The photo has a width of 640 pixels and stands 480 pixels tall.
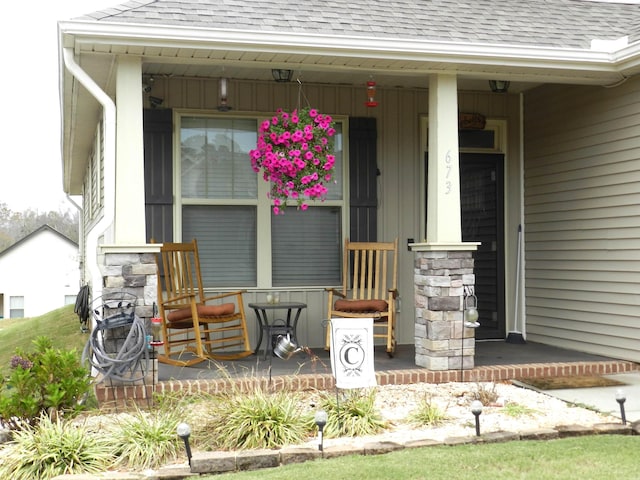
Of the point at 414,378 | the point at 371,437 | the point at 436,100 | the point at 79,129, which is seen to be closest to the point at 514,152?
the point at 436,100

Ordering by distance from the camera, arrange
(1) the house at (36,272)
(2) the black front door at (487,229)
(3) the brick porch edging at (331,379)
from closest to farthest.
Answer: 1. (3) the brick porch edging at (331,379)
2. (2) the black front door at (487,229)
3. (1) the house at (36,272)

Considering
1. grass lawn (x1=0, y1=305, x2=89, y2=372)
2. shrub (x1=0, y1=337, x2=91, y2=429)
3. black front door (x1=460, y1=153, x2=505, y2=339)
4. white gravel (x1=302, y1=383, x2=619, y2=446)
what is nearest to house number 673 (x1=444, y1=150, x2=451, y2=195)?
white gravel (x1=302, y1=383, x2=619, y2=446)

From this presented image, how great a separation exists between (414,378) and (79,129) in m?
4.89

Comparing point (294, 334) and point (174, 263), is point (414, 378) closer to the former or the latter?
point (294, 334)

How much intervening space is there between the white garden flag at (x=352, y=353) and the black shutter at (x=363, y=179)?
247cm

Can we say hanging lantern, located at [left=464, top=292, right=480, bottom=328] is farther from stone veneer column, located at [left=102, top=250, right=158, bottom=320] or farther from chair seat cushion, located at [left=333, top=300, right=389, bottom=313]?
stone veneer column, located at [left=102, top=250, right=158, bottom=320]

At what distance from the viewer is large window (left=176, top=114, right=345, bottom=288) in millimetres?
6344

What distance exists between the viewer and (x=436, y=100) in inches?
211

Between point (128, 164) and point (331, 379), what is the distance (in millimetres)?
→ 2000

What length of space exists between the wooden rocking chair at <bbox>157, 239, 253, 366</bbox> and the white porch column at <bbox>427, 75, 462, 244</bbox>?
68.8 inches

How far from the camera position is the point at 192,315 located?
220 inches

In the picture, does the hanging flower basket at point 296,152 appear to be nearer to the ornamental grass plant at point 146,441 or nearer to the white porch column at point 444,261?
the white porch column at point 444,261

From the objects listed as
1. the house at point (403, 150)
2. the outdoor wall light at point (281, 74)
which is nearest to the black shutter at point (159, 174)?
the house at point (403, 150)

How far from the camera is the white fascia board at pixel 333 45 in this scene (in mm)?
4566
